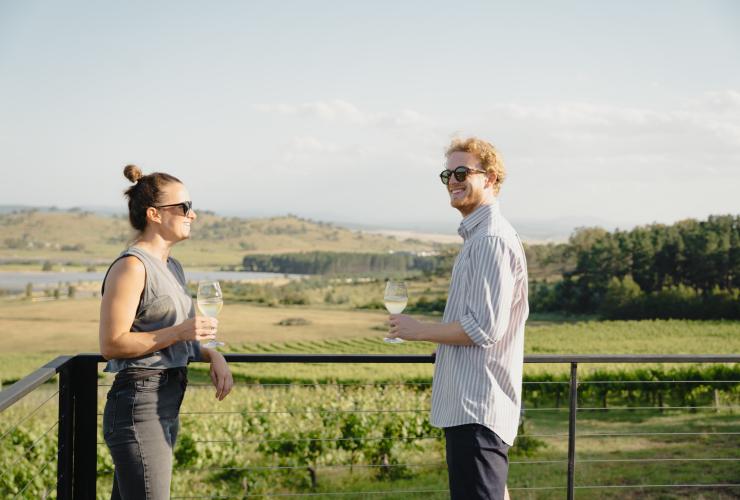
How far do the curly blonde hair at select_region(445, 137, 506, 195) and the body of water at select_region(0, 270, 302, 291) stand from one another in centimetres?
10224

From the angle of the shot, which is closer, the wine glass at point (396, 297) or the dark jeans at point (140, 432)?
the dark jeans at point (140, 432)

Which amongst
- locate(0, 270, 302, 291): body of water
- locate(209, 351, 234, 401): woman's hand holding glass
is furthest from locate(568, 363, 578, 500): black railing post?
locate(0, 270, 302, 291): body of water

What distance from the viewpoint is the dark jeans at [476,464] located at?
2.11 metres

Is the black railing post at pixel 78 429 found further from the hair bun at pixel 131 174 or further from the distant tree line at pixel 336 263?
the distant tree line at pixel 336 263

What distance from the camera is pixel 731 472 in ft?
50.8

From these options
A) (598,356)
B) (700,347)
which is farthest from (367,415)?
(700,347)

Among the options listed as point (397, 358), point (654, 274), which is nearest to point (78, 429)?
point (397, 358)

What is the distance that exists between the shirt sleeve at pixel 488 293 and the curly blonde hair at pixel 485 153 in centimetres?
31

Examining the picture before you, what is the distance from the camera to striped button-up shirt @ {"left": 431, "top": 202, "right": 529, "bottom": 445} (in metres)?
2.07

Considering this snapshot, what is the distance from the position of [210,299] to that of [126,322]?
0.52 metres

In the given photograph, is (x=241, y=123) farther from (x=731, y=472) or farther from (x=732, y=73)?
(x=731, y=472)

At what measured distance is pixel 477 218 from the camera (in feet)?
7.23

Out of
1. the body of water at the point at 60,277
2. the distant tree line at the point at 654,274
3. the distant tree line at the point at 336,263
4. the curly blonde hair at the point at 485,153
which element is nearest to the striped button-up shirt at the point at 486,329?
the curly blonde hair at the point at 485,153

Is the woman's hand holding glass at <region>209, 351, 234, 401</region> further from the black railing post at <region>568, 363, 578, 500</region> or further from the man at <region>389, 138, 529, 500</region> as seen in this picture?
the black railing post at <region>568, 363, 578, 500</region>
